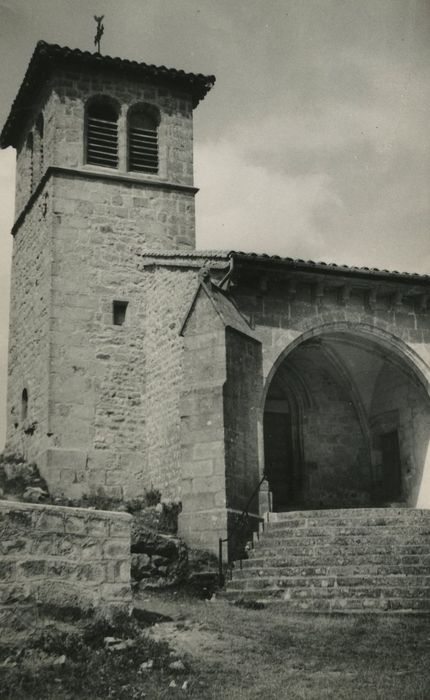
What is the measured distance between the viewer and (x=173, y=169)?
67.3 feet

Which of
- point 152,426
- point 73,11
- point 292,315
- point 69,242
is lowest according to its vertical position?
point 152,426

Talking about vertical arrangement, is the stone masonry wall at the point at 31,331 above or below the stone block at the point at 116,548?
above

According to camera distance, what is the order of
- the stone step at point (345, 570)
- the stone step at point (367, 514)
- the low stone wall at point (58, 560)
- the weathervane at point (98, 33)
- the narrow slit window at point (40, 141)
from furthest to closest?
the weathervane at point (98, 33) < the narrow slit window at point (40, 141) < the stone step at point (367, 514) < the stone step at point (345, 570) < the low stone wall at point (58, 560)

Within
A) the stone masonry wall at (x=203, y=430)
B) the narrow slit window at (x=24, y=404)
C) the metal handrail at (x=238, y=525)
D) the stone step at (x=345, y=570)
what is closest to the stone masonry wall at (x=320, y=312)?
the stone masonry wall at (x=203, y=430)

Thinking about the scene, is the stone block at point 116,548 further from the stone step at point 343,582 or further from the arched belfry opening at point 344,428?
the arched belfry opening at point 344,428

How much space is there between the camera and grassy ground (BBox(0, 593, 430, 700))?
7344 millimetres

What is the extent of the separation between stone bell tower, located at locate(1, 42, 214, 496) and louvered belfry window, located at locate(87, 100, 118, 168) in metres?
0.02

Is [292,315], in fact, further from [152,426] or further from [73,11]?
[73,11]

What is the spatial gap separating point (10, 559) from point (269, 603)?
5.48 meters

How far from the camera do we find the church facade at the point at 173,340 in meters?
16.0

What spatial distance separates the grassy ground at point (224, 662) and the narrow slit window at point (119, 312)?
362 inches

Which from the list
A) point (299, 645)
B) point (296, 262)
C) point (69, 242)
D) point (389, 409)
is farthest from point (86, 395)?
point (299, 645)

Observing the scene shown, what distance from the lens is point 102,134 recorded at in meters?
20.2

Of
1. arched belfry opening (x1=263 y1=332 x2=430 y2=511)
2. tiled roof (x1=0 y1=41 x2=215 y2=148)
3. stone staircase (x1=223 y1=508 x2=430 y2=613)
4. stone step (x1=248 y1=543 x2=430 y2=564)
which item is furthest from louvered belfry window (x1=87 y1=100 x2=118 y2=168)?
stone step (x1=248 y1=543 x2=430 y2=564)
